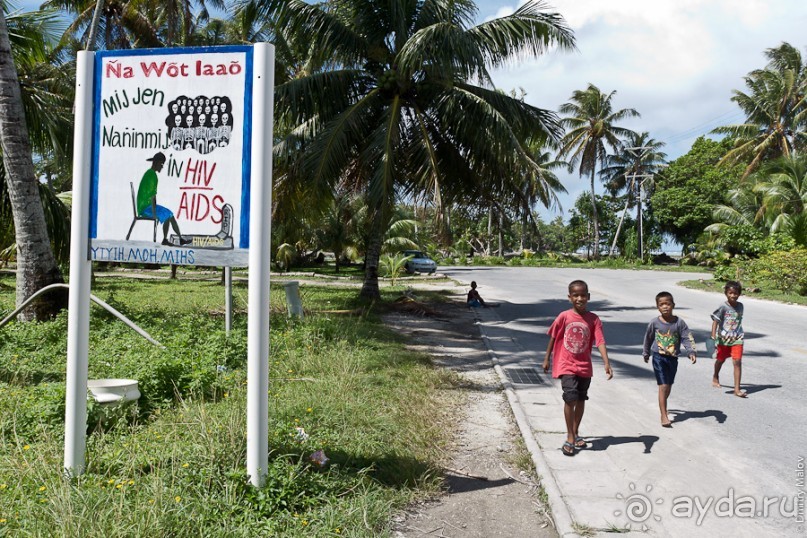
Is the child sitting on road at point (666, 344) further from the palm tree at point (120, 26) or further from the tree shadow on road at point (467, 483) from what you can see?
the palm tree at point (120, 26)

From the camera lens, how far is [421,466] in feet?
15.2

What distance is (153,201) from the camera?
3.96 m

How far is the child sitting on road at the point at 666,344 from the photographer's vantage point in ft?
19.4

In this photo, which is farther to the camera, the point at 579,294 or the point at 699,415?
the point at 699,415

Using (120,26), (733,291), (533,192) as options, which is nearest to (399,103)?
(533,192)

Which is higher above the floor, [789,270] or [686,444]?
[789,270]

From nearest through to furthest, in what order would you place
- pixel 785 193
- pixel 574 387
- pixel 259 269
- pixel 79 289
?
pixel 259 269 < pixel 79 289 < pixel 574 387 < pixel 785 193

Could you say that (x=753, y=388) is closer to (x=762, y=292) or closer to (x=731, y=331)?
(x=731, y=331)

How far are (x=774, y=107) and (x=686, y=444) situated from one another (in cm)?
4038

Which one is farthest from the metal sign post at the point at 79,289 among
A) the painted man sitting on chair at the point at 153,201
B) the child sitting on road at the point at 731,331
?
A: the child sitting on road at the point at 731,331

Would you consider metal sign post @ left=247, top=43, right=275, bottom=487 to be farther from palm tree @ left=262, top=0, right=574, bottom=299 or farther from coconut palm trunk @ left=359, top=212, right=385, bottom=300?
coconut palm trunk @ left=359, top=212, right=385, bottom=300

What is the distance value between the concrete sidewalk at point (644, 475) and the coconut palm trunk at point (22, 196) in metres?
7.70

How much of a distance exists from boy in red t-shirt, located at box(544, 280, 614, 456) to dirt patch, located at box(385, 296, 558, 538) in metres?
0.49

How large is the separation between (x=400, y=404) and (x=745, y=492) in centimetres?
302
